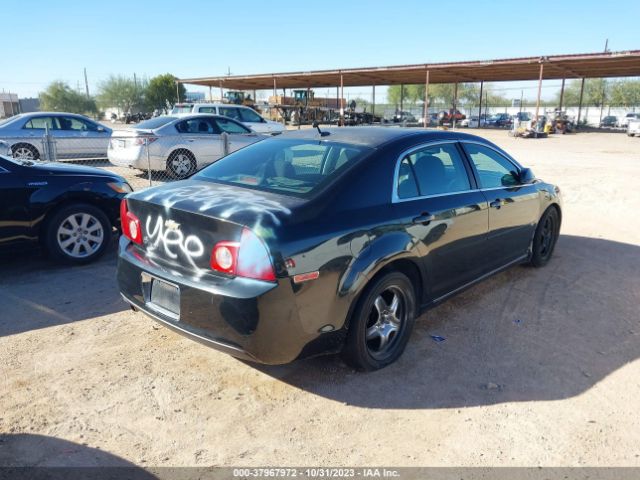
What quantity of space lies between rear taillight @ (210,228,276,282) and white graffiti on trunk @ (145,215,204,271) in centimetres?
18

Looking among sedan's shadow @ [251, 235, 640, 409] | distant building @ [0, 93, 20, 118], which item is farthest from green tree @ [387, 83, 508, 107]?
sedan's shadow @ [251, 235, 640, 409]

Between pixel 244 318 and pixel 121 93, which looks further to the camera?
pixel 121 93

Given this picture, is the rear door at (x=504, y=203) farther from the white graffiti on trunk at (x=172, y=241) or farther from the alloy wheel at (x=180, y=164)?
the alloy wheel at (x=180, y=164)

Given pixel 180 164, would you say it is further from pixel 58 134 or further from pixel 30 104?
pixel 30 104

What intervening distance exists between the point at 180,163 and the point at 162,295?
29.8 ft

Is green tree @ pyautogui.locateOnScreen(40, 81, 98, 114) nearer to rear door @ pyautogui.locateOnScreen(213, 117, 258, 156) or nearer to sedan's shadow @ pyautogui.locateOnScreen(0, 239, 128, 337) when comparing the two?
rear door @ pyautogui.locateOnScreen(213, 117, 258, 156)

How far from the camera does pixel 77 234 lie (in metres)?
5.75

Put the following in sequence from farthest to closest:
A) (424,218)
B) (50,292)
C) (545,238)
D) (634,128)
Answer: (634,128) < (545,238) < (50,292) < (424,218)

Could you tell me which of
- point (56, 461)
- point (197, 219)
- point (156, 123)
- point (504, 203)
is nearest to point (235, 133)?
point (156, 123)

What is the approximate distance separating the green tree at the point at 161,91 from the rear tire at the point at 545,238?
72.1m

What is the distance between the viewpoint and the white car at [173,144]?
36.9 ft

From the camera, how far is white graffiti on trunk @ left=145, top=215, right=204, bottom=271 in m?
3.09

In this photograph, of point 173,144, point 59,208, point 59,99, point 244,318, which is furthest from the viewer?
point 59,99

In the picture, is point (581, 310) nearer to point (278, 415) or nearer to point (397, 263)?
point (397, 263)
